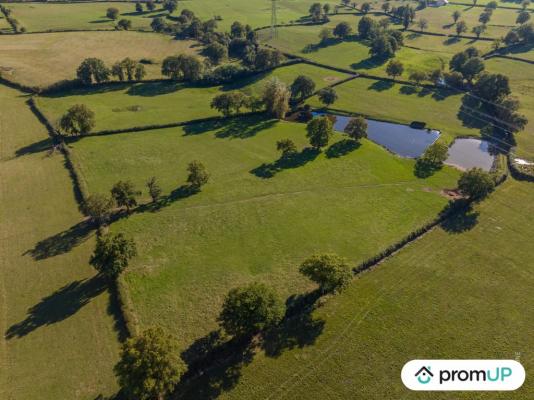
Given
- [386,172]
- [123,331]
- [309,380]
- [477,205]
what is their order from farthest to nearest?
[386,172] → [477,205] → [123,331] → [309,380]

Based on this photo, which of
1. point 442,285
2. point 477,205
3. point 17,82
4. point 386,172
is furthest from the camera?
point 17,82

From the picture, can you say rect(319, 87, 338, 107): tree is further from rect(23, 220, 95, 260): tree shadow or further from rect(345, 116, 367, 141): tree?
rect(23, 220, 95, 260): tree shadow

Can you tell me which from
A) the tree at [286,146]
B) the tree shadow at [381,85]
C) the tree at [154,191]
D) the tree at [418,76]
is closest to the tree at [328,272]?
the tree at [154,191]

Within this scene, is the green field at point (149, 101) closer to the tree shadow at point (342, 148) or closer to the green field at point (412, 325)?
the tree shadow at point (342, 148)

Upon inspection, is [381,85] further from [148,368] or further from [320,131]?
[148,368]

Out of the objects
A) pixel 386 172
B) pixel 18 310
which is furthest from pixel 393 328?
pixel 18 310

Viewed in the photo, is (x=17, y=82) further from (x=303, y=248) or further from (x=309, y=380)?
(x=309, y=380)

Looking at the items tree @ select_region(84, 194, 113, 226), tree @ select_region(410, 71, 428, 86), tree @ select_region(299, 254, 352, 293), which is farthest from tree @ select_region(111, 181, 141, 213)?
tree @ select_region(410, 71, 428, 86)
